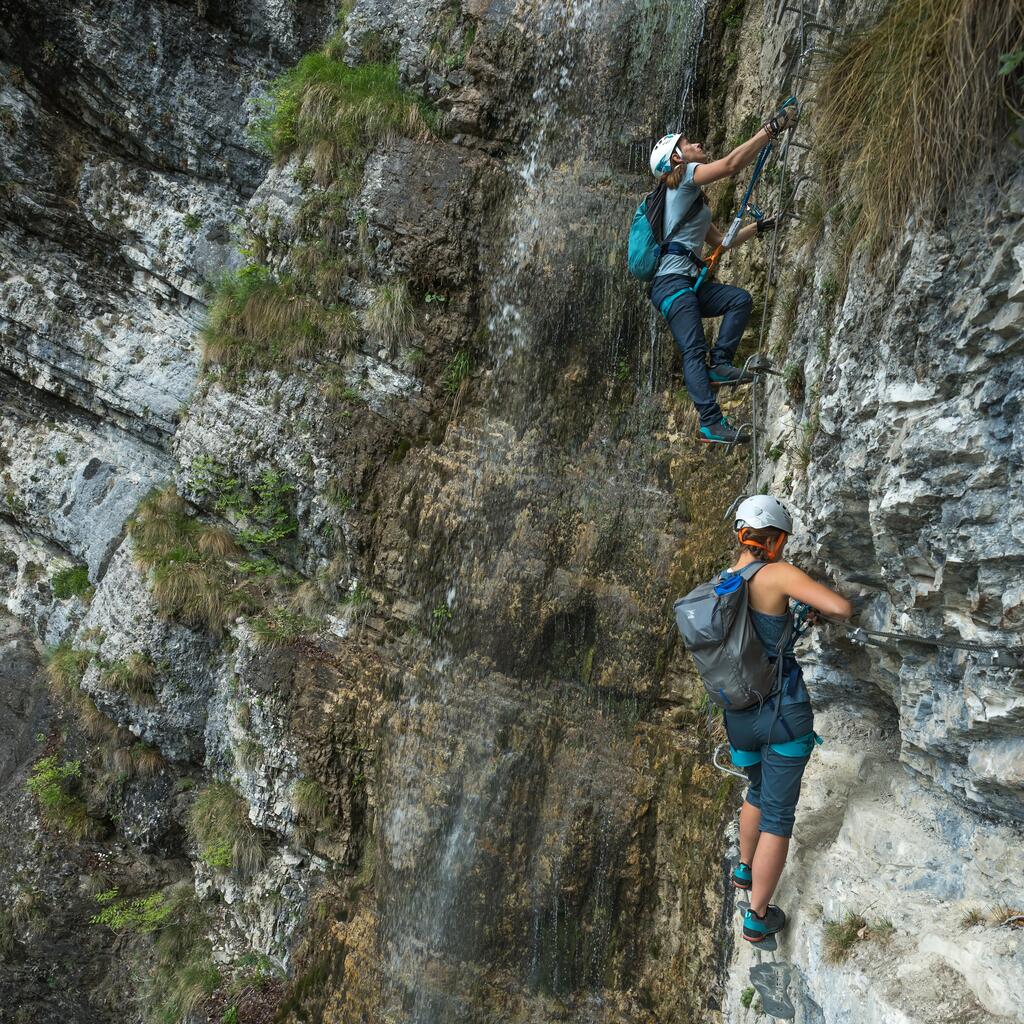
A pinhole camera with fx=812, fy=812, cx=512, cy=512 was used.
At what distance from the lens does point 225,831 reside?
812 cm

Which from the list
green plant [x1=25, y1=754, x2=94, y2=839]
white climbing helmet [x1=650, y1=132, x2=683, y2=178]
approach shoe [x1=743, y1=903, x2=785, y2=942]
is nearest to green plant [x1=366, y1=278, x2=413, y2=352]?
white climbing helmet [x1=650, y1=132, x2=683, y2=178]

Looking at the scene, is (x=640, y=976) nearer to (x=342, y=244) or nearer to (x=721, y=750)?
(x=721, y=750)

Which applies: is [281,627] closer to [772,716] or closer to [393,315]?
[393,315]

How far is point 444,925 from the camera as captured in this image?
673 cm

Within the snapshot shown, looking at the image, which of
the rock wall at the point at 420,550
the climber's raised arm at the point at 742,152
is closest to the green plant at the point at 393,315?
the rock wall at the point at 420,550

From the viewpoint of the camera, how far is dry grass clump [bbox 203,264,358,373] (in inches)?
325

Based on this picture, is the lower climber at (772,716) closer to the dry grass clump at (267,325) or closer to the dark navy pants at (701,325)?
the dark navy pants at (701,325)

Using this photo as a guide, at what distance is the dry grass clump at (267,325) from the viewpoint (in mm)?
8266

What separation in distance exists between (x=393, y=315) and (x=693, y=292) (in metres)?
3.19

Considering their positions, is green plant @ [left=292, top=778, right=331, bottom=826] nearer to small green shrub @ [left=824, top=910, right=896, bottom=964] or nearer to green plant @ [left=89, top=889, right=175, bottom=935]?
green plant @ [left=89, top=889, right=175, bottom=935]

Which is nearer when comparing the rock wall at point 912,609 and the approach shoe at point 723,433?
the rock wall at point 912,609

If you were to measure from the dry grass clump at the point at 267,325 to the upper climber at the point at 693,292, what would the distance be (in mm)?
3513

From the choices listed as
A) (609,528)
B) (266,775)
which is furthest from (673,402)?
(266,775)

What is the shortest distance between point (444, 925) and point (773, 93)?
23.7 feet
